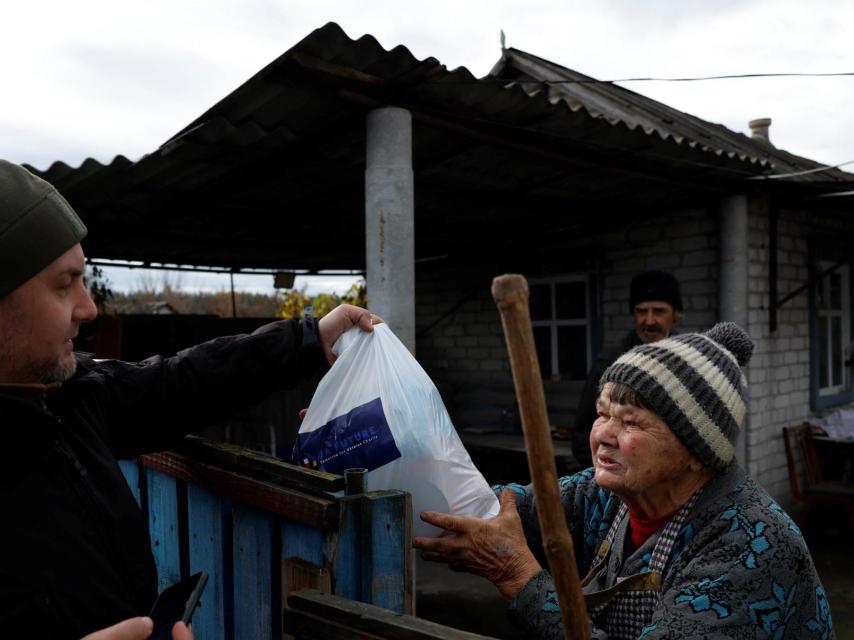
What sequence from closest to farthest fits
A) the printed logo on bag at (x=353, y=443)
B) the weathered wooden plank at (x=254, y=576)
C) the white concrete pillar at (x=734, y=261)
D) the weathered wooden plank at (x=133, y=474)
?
1. the weathered wooden plank at (x=254, y=576)
2. the printed logo on bag at (x=353, y=443)
3. the weathered wooden plank at (x=133, y=474)
4. the white concrete pillar at (x=734, y=261)

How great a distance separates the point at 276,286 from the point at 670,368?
28.3 feet

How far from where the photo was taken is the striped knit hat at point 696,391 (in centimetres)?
151

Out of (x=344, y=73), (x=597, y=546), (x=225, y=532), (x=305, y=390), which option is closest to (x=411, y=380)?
(x=225, y=532)

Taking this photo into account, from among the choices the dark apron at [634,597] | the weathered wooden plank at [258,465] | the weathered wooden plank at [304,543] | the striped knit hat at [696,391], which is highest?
the striped knit hat at [696,391]

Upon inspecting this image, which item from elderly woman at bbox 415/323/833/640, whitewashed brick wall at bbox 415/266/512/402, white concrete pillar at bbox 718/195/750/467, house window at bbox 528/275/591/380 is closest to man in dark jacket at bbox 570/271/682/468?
elderly woman at bbox 415/323/833/640

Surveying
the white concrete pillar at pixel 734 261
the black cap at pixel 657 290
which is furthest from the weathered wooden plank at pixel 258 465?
the white concrete pillar at pixel 734 261

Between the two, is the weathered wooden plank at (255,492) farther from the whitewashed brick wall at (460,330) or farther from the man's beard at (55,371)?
the whitewashed brick wall at (460,330)

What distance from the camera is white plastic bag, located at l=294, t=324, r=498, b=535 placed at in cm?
162

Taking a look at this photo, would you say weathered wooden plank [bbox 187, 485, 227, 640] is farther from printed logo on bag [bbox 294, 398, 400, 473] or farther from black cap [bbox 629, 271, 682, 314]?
black cap [bbox 629, 271, 682, 314]

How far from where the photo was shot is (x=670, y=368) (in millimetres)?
1529

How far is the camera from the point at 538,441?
838mm

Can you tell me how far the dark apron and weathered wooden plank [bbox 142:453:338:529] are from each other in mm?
606

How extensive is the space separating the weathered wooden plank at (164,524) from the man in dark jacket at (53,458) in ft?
1.14

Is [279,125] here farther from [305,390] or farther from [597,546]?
[305,390]
